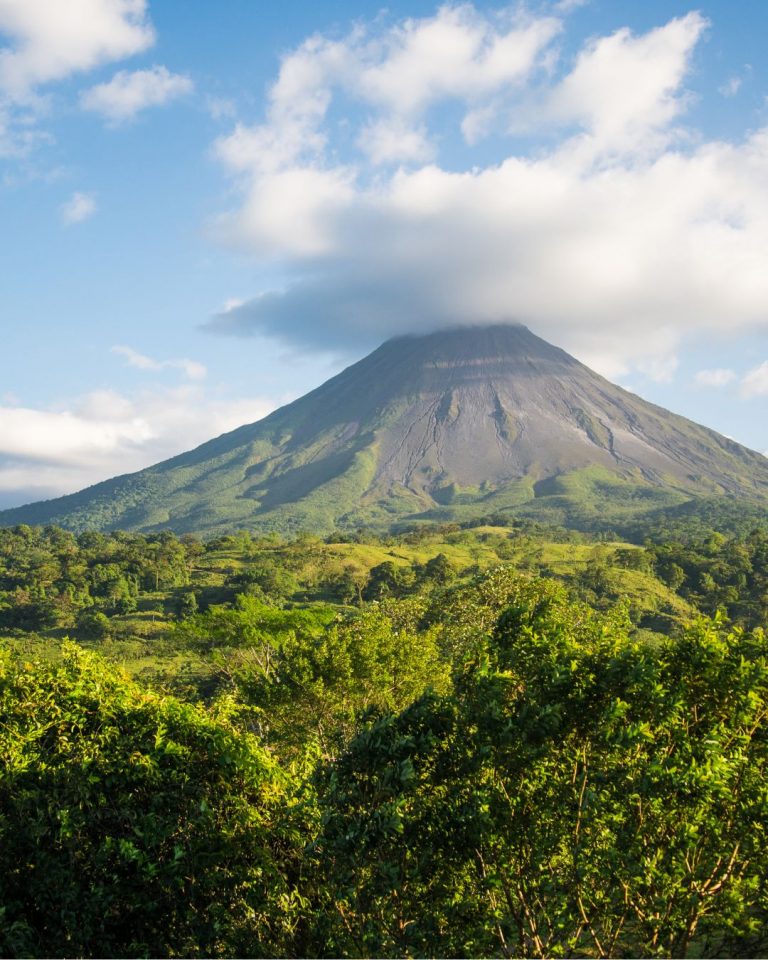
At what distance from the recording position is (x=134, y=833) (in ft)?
25.9

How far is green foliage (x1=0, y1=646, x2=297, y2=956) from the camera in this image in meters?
7.38

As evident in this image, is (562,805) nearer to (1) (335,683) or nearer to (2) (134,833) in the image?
(2) (134,833)

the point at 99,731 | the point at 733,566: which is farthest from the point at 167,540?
the point at 99,731

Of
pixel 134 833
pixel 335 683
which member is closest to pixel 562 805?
pixel 134 833

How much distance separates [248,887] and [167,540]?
9713 centimetres

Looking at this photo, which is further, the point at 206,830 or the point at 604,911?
the point at 206,830

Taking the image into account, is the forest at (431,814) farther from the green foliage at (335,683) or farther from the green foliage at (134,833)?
the green foliage at (335,683)

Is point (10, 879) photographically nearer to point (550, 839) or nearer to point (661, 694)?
point (550, 839)

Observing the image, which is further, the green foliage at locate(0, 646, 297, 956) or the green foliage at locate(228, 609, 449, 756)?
the green foliage at locate(228, 609, 449, 756)

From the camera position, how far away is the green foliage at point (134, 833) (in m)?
7.38

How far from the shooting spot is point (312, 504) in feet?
653

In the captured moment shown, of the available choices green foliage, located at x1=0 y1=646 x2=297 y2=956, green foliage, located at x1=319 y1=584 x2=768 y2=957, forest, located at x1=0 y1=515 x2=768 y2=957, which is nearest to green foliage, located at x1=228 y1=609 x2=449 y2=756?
forest, located at x1=0 y1=515 x2=768 y2=957

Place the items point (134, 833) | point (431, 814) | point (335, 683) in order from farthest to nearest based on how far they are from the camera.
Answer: point (335, 683), point (134, 833), point (431, 814)

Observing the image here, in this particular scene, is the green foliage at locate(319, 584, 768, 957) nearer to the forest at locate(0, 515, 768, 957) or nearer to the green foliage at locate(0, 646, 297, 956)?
the forest at locate(0, 515, 768, 957)
